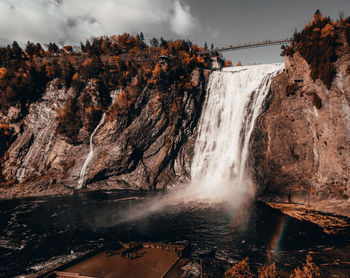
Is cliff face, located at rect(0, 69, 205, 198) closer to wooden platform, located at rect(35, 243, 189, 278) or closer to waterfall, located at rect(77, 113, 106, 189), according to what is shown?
waterfall, located at rect(77, 113, 106, 189)

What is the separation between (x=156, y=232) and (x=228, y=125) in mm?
28684

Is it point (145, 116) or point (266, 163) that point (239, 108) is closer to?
point (266, 163)

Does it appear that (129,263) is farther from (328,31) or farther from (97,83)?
(97,83)

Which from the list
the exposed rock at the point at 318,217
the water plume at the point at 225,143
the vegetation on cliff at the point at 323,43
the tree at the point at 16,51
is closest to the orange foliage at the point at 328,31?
the vegetation on cliff at the point at 323,43

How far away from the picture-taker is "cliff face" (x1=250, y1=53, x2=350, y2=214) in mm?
26719

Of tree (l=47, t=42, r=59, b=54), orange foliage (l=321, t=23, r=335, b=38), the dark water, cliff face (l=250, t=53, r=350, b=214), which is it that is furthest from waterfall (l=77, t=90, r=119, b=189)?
tree (l=47, t=42, r=59, b=54)

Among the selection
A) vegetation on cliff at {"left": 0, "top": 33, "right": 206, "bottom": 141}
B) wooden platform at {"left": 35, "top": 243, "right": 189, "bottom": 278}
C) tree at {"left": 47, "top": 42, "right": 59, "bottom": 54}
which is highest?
tree at {"left": 47, "top": 42, "right": 59, "bottom": 54}

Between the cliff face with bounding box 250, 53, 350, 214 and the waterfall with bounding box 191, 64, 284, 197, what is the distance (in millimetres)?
2911

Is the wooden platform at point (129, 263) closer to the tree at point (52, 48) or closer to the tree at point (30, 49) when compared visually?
the tree at point (30, 49)

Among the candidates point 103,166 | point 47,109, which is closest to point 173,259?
point 103,166

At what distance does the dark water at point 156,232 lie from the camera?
60.4ft

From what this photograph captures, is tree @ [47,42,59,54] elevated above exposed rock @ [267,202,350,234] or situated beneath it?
elevated above

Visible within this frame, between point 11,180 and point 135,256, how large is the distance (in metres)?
42.9

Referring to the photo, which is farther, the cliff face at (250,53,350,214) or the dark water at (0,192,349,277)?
the cliff face at (250,53,350,214)
